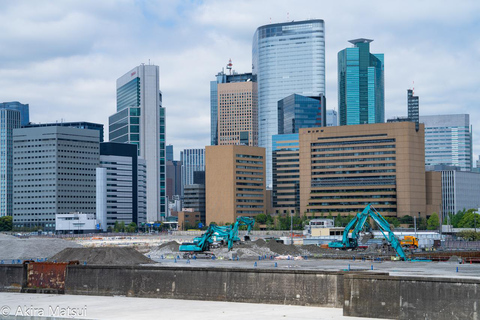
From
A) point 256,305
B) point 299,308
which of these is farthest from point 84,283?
point 299,308

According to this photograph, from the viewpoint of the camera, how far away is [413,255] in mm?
109375

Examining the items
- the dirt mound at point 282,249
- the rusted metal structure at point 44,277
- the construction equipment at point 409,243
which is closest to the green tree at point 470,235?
the construction equipment at point 409,243

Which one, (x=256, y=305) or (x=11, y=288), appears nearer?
(x=256, y=305)

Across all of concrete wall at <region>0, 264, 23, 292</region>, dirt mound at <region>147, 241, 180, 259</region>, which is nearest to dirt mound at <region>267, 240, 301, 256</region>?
dirt mound at <region>147, 241, 180, 259</region>

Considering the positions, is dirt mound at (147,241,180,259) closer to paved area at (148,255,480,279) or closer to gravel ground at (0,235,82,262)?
gravel ground at (0,235,82,262)

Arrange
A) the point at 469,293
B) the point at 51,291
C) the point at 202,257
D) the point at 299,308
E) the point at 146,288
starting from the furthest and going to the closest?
the point at 202,257
the point at 51,291
the point at 146,288
the point at 299,308
the point at 469,293

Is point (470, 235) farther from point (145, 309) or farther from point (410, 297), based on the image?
point (145, 309)

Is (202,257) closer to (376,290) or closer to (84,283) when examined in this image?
(84,283)

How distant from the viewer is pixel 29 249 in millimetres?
106875

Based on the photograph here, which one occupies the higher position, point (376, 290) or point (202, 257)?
point (376, 290)

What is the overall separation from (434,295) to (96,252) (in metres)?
53.2

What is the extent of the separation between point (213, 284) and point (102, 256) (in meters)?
39.6

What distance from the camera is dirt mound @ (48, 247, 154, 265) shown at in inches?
2953

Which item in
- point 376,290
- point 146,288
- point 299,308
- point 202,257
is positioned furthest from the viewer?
point 202,257
